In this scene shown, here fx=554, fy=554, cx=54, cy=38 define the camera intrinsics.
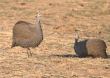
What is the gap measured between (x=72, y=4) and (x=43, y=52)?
8870 millimetres

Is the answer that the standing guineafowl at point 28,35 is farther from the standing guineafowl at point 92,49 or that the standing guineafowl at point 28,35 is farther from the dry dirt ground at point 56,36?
the standing guineafowl at point 92,49

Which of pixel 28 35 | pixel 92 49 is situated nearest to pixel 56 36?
pixel 92 49

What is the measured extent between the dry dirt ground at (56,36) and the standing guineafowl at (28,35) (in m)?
0.30

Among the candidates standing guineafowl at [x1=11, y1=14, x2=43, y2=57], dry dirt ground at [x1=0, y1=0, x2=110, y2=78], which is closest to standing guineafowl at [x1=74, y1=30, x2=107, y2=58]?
dry dirt ground at [x1=0, y1=0, x2=110, y2=78]

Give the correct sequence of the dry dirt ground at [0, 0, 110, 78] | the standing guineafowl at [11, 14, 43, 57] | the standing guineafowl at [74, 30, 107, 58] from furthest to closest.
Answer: the standing guineafowl at [74, 30, 107, 58]
the standing guineafowl at [11, 14, 43, 57]
the dry dirt ground at [0, 0, 110, 78]

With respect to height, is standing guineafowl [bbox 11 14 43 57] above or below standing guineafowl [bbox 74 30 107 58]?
above

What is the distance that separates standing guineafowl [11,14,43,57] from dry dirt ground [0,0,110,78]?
0.98 ft

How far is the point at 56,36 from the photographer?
15234 millimetres

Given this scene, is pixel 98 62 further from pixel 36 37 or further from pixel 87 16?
pixel 87 16

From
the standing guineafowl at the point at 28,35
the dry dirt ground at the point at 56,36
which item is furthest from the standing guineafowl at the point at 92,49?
the standing guineafowl at the point at 28,35

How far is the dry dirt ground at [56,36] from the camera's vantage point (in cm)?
993

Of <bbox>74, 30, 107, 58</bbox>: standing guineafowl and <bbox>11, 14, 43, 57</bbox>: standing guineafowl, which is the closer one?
<bbox>11, 14, 43, 57</bbox>: standing guineafowl

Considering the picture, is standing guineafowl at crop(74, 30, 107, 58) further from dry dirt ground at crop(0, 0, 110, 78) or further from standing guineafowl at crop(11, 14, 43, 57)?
standing guineafowl at crop(11, 14, 43, 57)

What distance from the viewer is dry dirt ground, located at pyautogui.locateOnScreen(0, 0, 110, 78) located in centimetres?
993
